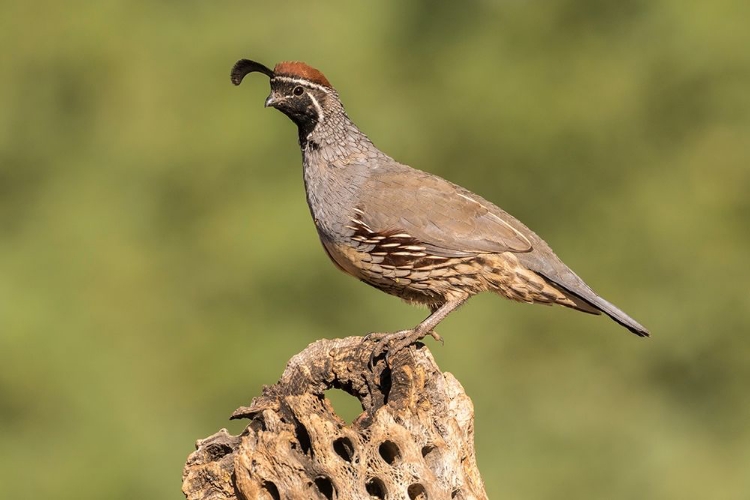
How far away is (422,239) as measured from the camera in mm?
4773

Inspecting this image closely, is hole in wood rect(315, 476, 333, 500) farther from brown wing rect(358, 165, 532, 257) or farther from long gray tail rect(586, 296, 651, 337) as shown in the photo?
long gray tail rect(586, 296, 651, 337)

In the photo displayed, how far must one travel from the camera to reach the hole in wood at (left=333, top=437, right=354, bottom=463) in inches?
153

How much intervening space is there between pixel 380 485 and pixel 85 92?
26.3 ft

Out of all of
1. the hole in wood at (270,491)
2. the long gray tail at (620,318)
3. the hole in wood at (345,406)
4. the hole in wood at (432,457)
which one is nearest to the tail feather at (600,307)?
the long gray tail at (620,318)

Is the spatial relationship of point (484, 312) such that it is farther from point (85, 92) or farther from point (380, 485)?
point (380, 485)

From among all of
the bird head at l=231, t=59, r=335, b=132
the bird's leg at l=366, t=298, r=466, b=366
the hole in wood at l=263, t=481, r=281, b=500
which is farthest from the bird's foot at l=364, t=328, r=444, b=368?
the bird head at l=231, t=59, r=335, b=132

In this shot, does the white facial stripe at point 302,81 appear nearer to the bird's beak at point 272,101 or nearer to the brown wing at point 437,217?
the bird's beak at point 272,101

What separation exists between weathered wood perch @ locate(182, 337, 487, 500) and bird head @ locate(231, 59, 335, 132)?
121 cm

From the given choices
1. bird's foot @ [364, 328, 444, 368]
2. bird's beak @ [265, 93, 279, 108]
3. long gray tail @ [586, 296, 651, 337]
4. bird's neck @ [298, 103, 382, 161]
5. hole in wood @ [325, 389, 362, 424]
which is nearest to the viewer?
bird's foot @ [364, 328, 444, 368]

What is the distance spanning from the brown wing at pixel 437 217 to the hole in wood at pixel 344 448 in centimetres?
107

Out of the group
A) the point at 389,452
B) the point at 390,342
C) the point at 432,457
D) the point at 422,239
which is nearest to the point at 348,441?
the point at 389,452

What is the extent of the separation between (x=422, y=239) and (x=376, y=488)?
1.22 meters

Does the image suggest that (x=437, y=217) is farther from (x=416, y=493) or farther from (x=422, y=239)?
(x=416, y=493)

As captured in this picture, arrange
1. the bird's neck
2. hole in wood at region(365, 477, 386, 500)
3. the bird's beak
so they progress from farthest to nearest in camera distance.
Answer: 1. the bird's neck
2. the bird's beak
3. hole in wood at region(365, 477, 386, 500)
